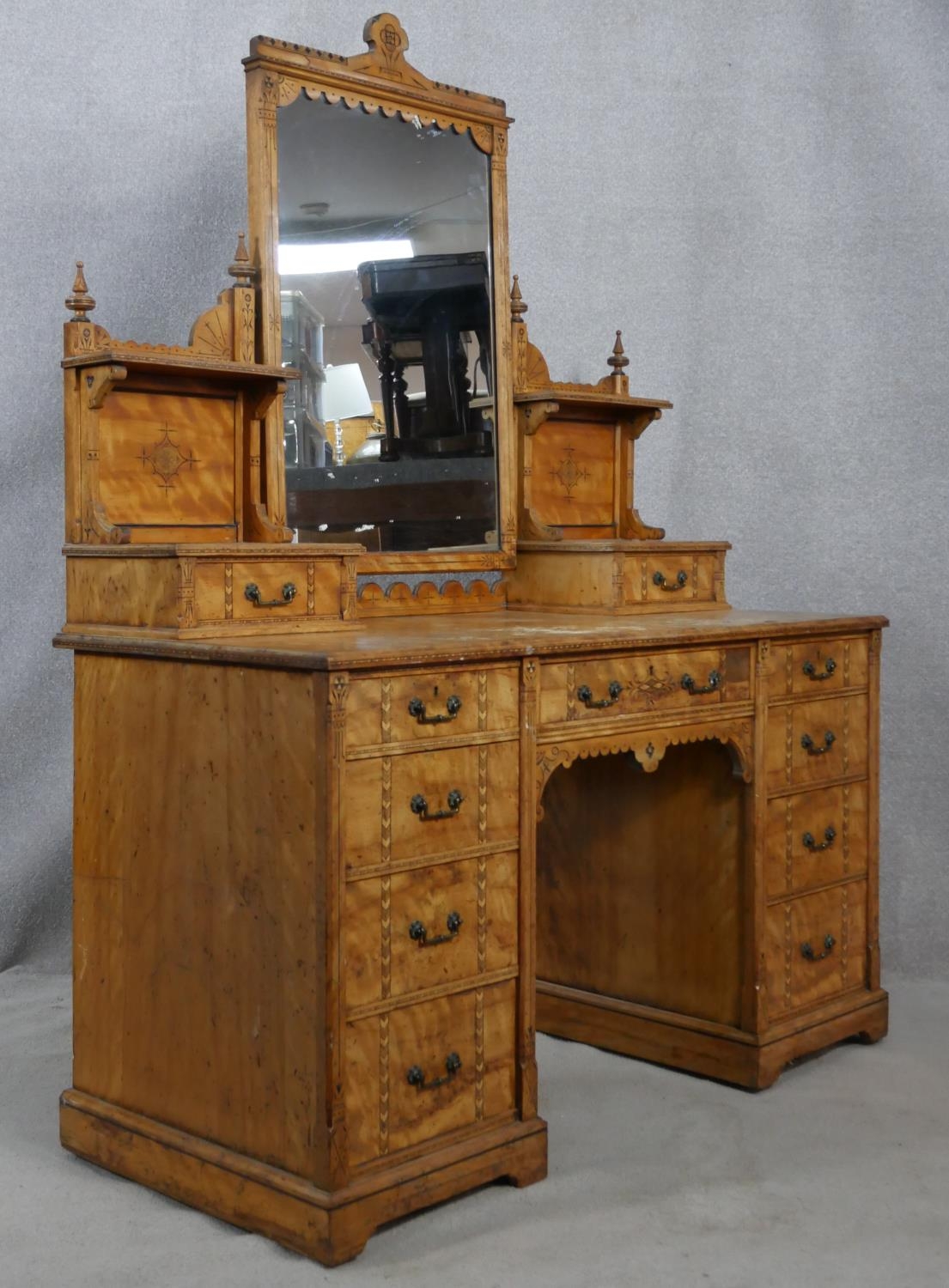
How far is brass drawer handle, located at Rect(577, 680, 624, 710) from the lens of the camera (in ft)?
9.52

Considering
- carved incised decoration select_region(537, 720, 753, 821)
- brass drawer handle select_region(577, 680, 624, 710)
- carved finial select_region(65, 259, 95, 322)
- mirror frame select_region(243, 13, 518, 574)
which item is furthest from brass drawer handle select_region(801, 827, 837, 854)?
carved finial select_region(65, 259, 95, 322)

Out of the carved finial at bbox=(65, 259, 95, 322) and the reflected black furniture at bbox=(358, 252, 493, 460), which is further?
the reflected black furniture at bbox=(358, 252, 493, 460)

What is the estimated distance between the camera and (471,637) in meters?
2.81

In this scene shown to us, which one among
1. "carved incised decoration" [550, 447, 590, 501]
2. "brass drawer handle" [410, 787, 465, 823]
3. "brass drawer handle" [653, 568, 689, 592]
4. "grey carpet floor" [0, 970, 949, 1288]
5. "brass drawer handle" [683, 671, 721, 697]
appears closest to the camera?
"grey carpet floor" [0, 970, 949, 1288]

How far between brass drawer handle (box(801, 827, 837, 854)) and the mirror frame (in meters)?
0.88

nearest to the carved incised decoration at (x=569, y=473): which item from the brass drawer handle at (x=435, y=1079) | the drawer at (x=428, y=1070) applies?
the drawer at (x=428, y=1070)

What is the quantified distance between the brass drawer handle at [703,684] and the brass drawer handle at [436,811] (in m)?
0.64

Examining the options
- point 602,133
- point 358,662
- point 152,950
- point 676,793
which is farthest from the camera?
point 602,133

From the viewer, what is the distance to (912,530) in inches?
173

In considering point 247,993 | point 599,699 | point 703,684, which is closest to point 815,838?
point 703,684

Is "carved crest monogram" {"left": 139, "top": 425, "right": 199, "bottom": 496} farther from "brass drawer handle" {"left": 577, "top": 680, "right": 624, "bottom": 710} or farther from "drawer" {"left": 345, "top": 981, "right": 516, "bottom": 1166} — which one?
"drawer" {"left": 345, "top": 981, "right": 516, "bottom": 1166}

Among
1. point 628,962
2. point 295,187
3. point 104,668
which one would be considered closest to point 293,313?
point 295,187

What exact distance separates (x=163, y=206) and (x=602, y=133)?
3.94 feet

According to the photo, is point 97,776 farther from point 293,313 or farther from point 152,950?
point 293,313
